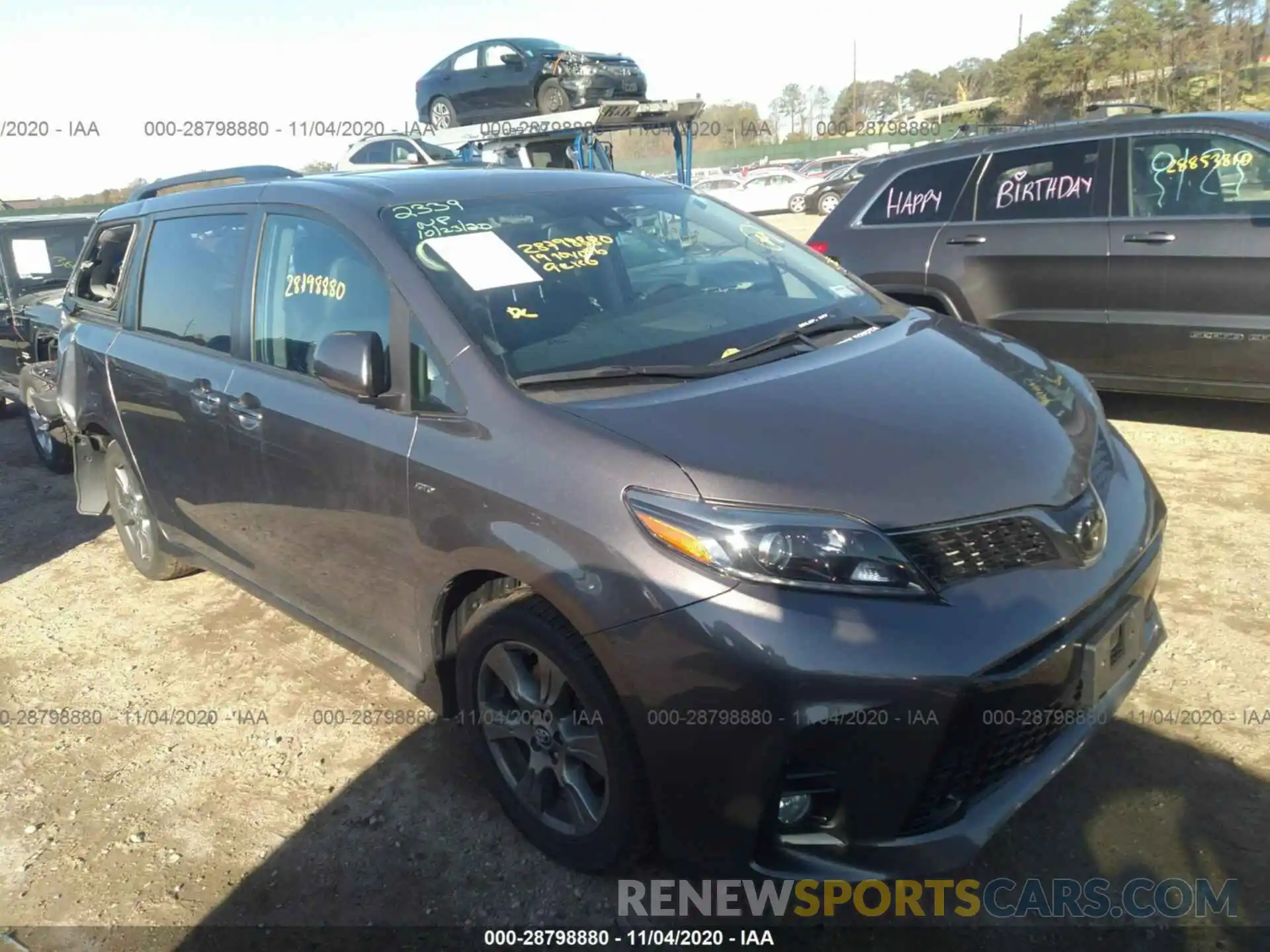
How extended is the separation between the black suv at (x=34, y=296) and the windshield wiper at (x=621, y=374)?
542cm

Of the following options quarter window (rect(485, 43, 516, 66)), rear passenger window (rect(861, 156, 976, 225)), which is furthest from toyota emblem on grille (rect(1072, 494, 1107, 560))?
quarter window (rect(485, 43, 516, 66))

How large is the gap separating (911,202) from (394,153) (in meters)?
11.0

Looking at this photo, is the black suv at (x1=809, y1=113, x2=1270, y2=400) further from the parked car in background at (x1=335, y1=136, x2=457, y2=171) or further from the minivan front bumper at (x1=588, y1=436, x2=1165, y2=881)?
the parked car in background at (x1=335, y1=136, x2=457, y2=171)

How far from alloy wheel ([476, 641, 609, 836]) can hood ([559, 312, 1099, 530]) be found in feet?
2.22

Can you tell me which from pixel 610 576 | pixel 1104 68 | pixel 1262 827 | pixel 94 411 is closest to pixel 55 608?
pixel 94 411

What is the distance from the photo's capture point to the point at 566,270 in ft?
9.84

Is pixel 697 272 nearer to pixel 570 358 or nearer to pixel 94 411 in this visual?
pixel 570 358

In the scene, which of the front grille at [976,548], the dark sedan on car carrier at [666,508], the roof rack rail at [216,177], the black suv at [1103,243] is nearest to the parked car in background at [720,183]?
the roof rack rail at [216,177]

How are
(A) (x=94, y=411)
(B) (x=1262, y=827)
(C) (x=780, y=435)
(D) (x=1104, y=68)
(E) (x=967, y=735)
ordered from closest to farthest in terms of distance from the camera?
(E) (x=967, y=735)
(C) (x=780, y=435)
(B) (x=1262, y=827)
(A) (x=94, y=411)
(D) (x=1104, y=68)

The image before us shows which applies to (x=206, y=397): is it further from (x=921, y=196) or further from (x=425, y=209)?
(x=921, y=196)

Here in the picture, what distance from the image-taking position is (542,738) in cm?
255

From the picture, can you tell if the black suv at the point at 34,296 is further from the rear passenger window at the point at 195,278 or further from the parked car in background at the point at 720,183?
the parked car in background at the point at 720,183

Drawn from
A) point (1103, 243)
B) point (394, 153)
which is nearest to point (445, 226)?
point (1103, 243)

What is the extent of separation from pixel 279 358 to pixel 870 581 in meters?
2.19
